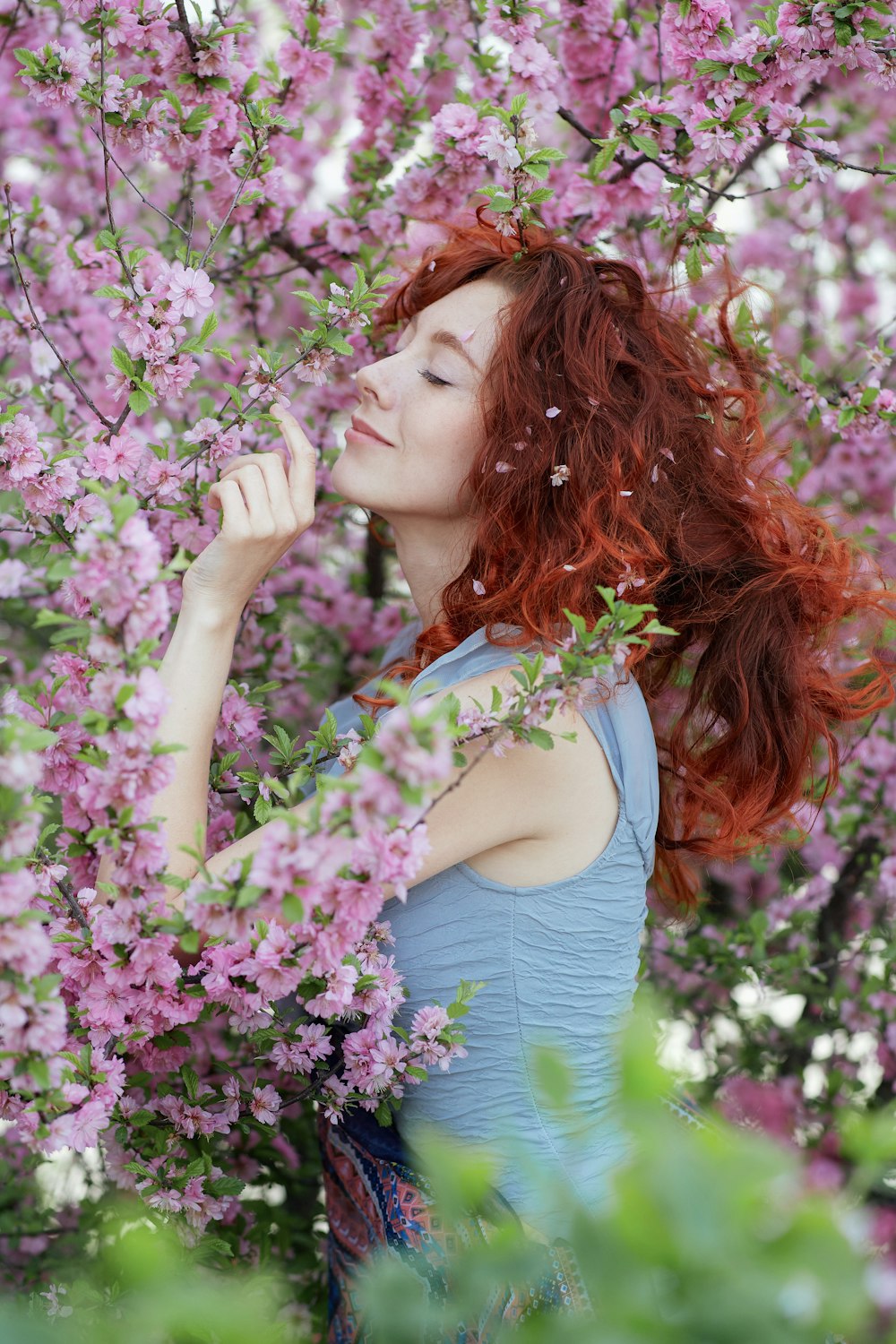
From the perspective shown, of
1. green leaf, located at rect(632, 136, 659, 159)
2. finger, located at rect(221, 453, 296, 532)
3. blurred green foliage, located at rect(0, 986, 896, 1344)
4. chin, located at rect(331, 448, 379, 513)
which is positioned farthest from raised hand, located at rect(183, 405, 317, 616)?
blurred green foliage, located at rect(0, 986, 896, 1344)

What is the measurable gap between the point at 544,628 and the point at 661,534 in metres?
0.34

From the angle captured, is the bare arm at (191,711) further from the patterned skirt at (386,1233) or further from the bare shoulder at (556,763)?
the patterned skirt at (386,1233)

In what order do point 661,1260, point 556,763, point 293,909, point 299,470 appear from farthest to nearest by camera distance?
point 299,470, point 556,763, point 293,909, point 661,1260

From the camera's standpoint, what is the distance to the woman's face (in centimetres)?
188

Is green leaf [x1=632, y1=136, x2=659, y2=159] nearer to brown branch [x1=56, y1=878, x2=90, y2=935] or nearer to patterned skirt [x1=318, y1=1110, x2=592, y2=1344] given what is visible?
brown branch [x1=56, y1=878, x2=90, y2=935]

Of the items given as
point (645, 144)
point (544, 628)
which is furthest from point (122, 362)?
point (645, 144)

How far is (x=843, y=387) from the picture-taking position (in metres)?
2.28

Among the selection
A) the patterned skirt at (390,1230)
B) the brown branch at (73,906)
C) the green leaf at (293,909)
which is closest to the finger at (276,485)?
the brown branch at (73,906)

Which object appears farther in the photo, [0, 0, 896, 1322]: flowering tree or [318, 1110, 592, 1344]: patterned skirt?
[318, 1110, 592, 1344]: patterned skirt

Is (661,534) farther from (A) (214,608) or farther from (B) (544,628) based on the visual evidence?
(A) (214,608)

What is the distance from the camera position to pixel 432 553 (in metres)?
2.03

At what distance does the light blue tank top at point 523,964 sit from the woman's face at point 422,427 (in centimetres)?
28

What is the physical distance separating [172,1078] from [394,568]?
1.79 metres

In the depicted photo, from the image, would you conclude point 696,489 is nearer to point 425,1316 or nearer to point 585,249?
point 585,249
